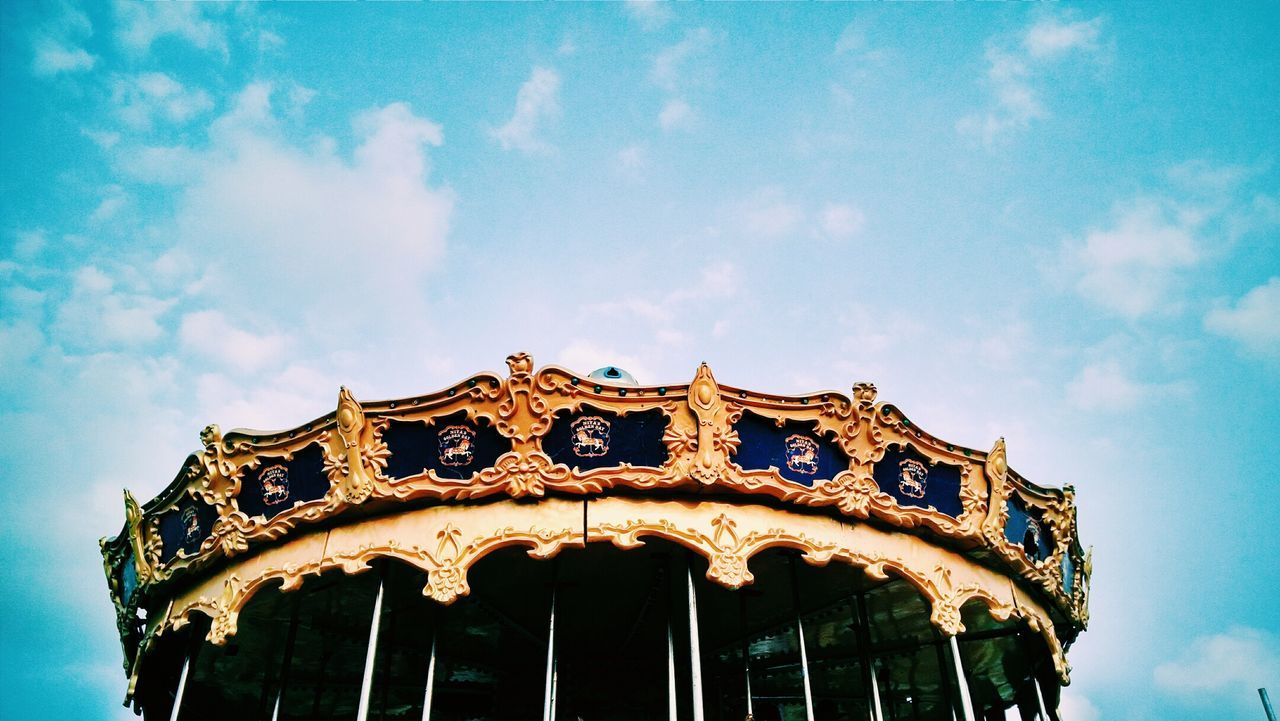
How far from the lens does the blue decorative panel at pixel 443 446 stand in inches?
357

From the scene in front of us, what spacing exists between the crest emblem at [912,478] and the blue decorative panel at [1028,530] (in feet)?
4.18

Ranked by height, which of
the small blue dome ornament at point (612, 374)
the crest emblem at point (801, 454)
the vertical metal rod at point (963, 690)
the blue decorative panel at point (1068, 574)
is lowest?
the vertical metal rod at point (963, 690)

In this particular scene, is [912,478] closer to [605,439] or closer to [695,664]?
[695,664]

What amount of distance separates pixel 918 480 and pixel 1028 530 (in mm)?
1964

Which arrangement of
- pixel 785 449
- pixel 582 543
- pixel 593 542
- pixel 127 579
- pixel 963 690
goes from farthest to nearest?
pixel 127 579 < pixel 785 449 < pixel 593 542 < pixel 963 690 < pixel 582 543

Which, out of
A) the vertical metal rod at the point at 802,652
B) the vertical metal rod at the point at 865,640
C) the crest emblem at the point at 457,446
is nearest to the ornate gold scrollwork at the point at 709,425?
the vertical metal rod at the point at 802,652

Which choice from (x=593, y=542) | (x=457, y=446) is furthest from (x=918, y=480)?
(x=457, y=446)

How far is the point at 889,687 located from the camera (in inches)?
520

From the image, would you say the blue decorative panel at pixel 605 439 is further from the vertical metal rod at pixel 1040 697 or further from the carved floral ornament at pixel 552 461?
the vertical metal rod at pixel 1040 697

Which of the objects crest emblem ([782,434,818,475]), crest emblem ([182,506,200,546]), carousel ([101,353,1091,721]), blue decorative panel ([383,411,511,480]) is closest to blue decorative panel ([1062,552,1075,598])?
carousel ([101,353,1091,721])

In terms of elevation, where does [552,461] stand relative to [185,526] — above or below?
below

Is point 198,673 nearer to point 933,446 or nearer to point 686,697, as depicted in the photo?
point 686,697

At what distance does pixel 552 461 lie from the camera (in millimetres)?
8977

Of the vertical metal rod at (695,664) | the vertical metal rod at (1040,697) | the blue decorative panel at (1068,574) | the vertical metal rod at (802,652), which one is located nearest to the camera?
the vertical metal rod at (695,664)
